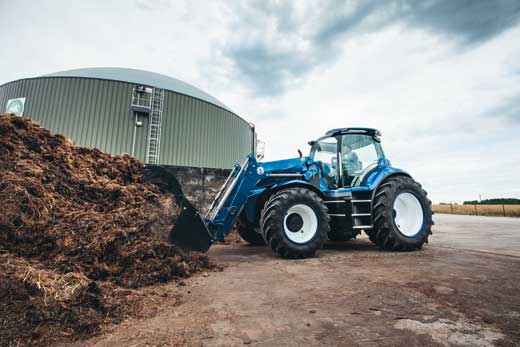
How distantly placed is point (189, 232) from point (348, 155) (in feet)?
12.3

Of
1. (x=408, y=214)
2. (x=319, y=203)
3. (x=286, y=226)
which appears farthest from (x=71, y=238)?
(x=408, y=214)

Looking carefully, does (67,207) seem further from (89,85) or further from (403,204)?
(89,85)

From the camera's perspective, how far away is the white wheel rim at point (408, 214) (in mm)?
5203

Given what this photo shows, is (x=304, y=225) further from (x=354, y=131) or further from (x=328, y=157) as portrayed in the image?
(x=354, y=131)

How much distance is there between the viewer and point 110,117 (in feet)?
43.3

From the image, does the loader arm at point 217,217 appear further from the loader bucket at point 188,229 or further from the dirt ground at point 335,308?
the dirt ground at point 335,308

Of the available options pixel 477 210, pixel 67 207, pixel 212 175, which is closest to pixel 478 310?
pixel 67 207

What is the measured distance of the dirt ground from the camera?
1659mm

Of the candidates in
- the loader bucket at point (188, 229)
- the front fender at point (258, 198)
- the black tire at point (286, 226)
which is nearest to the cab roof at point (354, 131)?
the front fender at point (258, 198)

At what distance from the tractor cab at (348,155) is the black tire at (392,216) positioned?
0.63 meters

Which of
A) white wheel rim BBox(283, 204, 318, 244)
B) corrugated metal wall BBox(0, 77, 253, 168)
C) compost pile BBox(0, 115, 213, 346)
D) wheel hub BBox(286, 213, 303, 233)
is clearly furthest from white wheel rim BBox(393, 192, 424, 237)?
corrugated metal wall BBox(0, 77, 253, 168)

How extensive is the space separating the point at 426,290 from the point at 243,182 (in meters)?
2.91

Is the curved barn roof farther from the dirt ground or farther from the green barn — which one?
the dirt ground

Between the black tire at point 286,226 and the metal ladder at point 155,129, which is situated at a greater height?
the metal ladder at point 155,129
